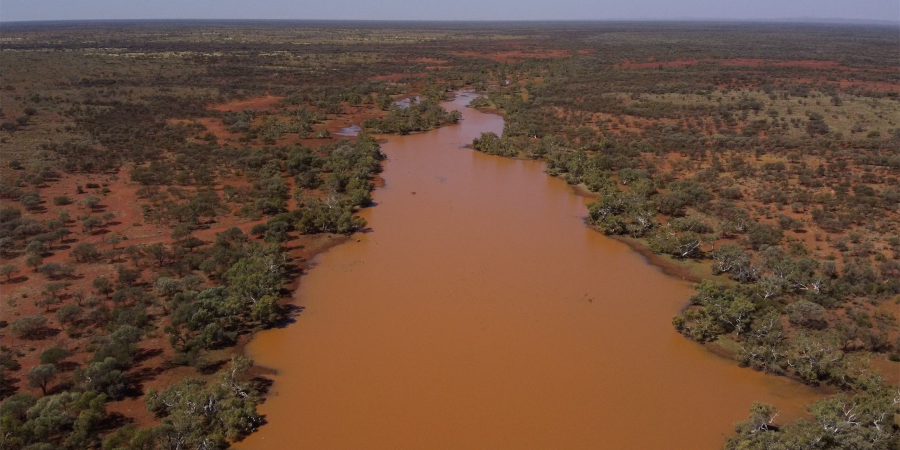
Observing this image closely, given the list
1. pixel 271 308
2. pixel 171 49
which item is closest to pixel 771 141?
pixel 271 308

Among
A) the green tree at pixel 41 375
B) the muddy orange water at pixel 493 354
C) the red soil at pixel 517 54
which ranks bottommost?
the muddy orange water at pixel 493 354

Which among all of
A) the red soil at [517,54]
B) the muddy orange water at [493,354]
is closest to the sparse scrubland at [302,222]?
the muddy orange water at [493,354]

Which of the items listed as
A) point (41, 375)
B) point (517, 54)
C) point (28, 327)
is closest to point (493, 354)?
point (41, 375)

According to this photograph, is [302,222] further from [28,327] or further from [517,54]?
[517,54]

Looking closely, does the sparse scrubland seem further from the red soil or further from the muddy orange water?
the red soil

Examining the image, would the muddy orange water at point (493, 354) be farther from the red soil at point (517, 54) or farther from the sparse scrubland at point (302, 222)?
the red soil at point (517, 54)

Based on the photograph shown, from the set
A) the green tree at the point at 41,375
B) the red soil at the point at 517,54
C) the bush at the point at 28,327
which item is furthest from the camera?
the red soil at the point at 517,54

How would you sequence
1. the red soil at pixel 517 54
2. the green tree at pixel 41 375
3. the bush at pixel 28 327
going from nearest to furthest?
the green tree at pixel 41 375
the bush at pixel 28 327
the red soil at pixel 517 54
